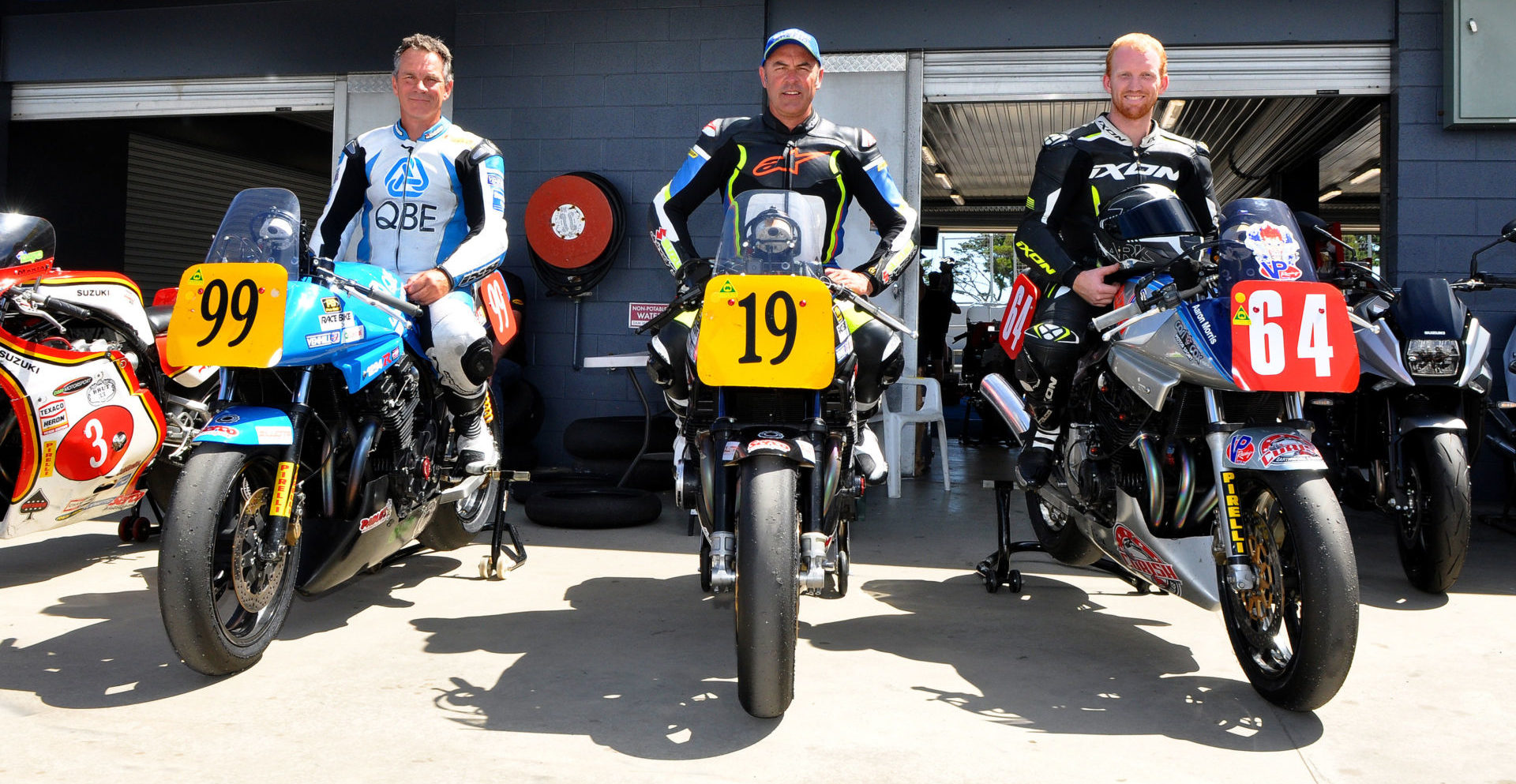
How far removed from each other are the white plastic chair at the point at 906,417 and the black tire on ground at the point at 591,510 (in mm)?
1556

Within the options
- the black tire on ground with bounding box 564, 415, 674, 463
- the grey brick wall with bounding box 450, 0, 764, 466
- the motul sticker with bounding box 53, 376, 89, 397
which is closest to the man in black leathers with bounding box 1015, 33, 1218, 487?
the motul sticker with bounding box 53, 376, 89, 397

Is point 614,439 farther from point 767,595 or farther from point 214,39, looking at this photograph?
point 214,39

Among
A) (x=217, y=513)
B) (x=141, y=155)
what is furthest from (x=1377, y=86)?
(x=141, y=155)

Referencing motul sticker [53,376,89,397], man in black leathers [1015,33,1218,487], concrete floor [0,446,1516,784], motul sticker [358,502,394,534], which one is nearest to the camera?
concrete floor [0,446,1516,784]

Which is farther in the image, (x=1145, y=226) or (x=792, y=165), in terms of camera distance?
(x=792, y=165)

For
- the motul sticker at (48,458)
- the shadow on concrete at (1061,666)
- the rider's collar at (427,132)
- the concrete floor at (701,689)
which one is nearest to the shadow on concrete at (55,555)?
the concrete floor at (701,689)

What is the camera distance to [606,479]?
5867mm

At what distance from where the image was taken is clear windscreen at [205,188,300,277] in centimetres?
279

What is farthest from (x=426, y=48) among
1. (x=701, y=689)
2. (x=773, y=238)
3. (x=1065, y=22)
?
(x=1065, y=22)

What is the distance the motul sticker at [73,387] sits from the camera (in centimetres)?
301

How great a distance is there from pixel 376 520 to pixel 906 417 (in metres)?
3.94

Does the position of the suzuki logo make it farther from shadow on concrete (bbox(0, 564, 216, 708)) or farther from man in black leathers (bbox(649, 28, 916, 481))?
shadow on concrete (bbox(0, 564, 216, 708))

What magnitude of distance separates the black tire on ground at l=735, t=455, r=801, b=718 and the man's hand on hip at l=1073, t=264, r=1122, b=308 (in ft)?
4.10

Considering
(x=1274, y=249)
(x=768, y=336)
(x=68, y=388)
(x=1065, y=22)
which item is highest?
(x=1065, y=22)
